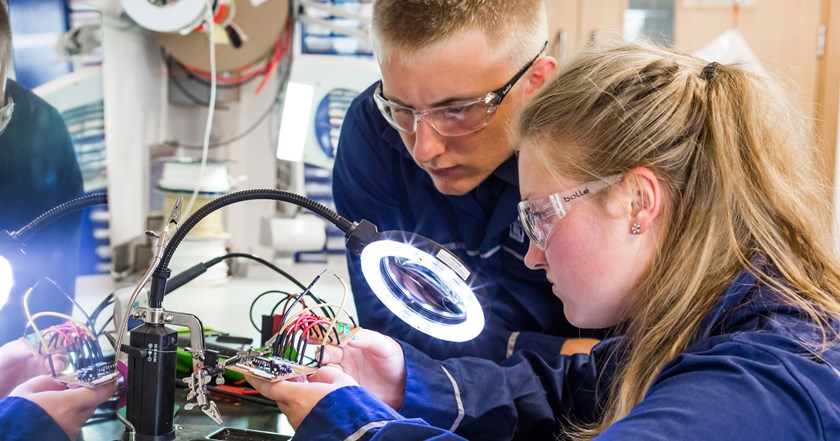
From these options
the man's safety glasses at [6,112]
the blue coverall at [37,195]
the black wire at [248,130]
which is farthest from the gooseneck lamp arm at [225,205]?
the black wire at [248,130]

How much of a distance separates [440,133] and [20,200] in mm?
634

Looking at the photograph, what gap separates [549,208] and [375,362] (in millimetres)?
355

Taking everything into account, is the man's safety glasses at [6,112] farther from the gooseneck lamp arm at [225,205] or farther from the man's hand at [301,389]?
the man's hand at [301,389]

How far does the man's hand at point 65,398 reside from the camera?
0.87 meters

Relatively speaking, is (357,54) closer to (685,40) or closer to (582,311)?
(685,40)

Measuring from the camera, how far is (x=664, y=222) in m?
0.85

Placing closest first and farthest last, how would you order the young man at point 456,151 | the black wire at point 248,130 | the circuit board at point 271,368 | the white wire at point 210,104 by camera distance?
1. the circuit board at point 271,368
2. the young man at point 456,151
3. the white wire at point 210,104
4. the black wire at point 248,130

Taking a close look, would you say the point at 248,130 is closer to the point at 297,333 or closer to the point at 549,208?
Answer: the point at 297,333

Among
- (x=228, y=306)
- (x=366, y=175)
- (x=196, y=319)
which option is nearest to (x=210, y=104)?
(x=228, y=306)

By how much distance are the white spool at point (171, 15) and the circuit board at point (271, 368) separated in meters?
1.07

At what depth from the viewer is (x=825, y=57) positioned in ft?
9.24

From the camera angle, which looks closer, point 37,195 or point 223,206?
point 223,206

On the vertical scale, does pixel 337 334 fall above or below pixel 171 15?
below

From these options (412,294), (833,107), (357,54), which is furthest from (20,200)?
(833,107)
